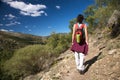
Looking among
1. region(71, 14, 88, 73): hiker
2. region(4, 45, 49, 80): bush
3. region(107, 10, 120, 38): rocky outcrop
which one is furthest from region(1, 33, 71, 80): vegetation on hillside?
region(71, 14, 88, 73): hiker

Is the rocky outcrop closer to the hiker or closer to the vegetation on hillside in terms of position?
the hiker

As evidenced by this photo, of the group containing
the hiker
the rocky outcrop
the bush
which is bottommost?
the bush

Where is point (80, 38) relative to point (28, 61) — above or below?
above

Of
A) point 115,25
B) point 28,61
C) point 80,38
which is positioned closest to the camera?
point 80,38

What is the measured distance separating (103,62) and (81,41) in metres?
2.30

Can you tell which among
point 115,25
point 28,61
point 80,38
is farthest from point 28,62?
point 80,38

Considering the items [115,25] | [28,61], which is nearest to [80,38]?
[115,25]

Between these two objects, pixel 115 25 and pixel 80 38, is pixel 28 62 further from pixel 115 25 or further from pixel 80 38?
pixel 80 38

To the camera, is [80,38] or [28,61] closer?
[80,38]

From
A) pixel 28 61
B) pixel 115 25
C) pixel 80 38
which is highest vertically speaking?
pixel 115 25

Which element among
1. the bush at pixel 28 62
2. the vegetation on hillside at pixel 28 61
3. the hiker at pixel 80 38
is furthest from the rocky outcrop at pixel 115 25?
the bush at pixel 28 62

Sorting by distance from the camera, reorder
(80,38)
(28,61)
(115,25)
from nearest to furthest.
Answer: (80,38)
(115,25)
(28,61)

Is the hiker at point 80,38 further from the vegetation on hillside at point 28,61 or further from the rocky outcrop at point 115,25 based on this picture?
the vegetation on hillside at point 28,61

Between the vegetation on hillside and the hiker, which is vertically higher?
the hiker
